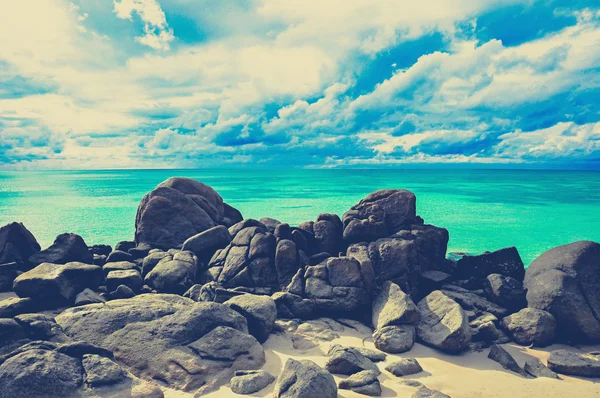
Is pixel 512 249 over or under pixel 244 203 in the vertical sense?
over

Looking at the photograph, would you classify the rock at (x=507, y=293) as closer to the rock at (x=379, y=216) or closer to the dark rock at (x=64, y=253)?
the rock at (x=379, y=216)

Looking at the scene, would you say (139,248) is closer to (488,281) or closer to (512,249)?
(488,281)

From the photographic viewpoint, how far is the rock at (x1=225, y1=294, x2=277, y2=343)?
39.4 feet

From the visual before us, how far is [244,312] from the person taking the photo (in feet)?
40.1

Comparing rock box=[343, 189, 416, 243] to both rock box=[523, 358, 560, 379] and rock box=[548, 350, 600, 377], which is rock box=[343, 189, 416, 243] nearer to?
rock box=[523, 358, 560, 379]

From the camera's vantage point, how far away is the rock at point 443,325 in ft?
38.2

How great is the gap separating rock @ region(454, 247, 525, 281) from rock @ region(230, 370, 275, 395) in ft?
33.9

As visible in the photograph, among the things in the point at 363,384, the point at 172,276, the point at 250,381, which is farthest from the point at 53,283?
the point at 363,384

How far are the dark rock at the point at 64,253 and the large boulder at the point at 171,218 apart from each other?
3211 millimetres

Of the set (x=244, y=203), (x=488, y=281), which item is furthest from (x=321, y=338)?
(x=244, y=203)

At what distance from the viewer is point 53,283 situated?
1360 cm

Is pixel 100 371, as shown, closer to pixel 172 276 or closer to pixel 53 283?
pixel 53 283

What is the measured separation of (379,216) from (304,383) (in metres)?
9.78

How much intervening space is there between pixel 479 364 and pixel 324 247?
24.0 ft
